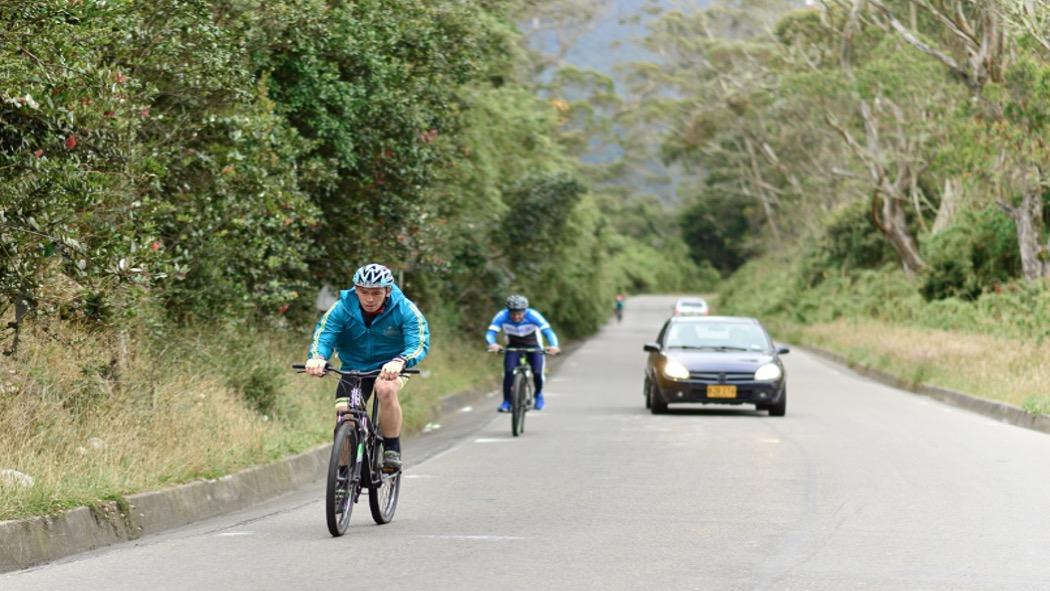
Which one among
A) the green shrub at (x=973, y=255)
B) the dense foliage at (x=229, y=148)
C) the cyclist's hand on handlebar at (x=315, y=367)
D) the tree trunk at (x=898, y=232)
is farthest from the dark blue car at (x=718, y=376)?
the tree trunk at (x=898, y=232)

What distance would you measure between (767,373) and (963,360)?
8759 mm

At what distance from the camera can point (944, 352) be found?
3041 cm

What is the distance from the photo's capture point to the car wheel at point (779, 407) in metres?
21.3

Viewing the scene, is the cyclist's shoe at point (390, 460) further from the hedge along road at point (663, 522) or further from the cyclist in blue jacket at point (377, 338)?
the hedge along road at point (663, 522)

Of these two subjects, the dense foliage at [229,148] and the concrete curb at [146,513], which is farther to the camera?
the dense foliage at [229,148]

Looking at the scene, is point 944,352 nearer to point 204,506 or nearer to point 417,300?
point 417,300

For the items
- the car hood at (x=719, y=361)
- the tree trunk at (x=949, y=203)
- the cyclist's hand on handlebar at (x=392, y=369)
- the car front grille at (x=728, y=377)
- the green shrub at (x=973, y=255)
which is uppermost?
the tree trunk at (x=949, y=203)

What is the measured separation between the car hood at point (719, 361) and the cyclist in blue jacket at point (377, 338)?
11.2m

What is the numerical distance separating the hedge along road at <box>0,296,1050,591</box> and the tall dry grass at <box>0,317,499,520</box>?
619mm

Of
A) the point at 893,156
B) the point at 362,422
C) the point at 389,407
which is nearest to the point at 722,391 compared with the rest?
the point at 389,407

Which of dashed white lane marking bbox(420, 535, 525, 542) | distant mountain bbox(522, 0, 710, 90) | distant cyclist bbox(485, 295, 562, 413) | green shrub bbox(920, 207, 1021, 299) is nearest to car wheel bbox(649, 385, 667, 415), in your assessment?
distant cyclist bbox(485, 295, 562, 413)

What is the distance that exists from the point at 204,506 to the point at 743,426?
9.67 m

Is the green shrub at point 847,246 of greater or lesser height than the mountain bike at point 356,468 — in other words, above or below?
above

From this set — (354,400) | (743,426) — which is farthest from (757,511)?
(743,426)
